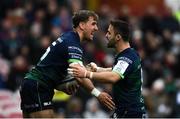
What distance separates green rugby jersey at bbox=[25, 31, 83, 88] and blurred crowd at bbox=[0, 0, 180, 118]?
15.2ft

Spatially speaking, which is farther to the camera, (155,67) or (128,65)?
(155,67)

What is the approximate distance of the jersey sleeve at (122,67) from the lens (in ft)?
34.9

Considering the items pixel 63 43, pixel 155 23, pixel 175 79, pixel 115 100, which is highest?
pixel 155 23

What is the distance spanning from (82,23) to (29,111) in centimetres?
153

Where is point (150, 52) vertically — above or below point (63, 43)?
above

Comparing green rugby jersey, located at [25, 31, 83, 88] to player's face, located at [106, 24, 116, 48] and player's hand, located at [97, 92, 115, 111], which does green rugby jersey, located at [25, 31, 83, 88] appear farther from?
player's hand, located at [97, 92, 115, 111]

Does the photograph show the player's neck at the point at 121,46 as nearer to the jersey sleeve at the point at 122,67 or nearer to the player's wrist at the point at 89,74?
the jersey sleeve at the point at 122,67

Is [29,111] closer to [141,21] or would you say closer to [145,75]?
[145,75]

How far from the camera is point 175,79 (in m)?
19.2

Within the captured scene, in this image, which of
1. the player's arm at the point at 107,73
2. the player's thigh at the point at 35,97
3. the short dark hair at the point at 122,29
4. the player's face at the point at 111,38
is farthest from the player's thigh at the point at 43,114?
the short dark hair at the point at 122,29

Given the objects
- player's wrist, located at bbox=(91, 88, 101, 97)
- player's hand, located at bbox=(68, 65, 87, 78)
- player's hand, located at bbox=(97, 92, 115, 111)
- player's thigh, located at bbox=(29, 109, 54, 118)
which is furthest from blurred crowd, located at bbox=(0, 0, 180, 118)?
player's hand, located at bbox=(68, 65, 87, 78)

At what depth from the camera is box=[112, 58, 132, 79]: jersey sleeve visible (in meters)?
10.6

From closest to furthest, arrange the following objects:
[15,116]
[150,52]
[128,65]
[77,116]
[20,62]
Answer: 1. [128,65]
2. [15,116]
3. [77,116]
4. [20,62]
5. [150,52]

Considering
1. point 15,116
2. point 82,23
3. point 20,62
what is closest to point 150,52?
point 20,62
